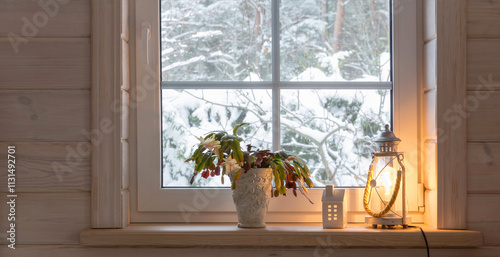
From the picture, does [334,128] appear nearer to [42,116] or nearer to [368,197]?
[368,197]

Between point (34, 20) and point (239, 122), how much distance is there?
69 centimetres

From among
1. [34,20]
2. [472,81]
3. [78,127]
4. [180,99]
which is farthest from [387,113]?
[34,20]

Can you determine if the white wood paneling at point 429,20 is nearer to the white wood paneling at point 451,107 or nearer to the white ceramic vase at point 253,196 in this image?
the white wood paneling at point 451,107

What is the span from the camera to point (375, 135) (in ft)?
5.31

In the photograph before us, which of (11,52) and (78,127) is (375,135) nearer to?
(78,127)

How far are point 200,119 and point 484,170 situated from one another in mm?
868

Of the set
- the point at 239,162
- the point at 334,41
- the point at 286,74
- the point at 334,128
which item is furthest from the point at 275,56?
the point at 239,162

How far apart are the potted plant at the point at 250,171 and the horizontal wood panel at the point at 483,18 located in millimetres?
641

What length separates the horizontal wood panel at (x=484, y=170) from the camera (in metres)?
1.46

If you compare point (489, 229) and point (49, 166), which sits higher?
point (49, 166)

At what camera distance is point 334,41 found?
5.32 feet

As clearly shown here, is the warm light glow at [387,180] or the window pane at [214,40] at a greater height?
the window pane at [214,40]

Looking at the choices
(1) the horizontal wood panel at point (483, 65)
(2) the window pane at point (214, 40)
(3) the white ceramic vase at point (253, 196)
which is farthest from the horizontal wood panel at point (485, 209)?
(2) the window pane at point (214, 40)

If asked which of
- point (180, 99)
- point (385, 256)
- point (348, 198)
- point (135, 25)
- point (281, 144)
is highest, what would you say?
point (135, 25)
